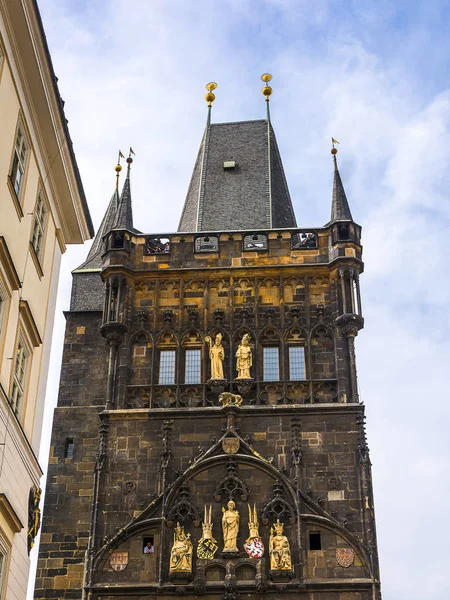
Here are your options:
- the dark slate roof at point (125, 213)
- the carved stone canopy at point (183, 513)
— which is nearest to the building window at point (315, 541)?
the carved stone canopy at point (183, 513)

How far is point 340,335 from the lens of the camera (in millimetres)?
22953

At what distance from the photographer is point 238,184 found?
28.6m

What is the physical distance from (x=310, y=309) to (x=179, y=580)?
670 centimetres

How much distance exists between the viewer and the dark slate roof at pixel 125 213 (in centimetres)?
2507

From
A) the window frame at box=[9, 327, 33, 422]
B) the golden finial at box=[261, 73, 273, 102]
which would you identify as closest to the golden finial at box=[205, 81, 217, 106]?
the golden finial at box=[261, 73, 273, 102]

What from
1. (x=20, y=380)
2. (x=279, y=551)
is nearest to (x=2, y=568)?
(x=20, y=380)

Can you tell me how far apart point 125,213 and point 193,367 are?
4.55 metres

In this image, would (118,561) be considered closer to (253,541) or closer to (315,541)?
(253,541)

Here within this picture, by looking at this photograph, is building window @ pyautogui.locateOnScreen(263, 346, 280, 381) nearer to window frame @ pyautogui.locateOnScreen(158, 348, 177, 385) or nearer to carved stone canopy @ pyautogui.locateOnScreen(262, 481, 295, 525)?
window frame @ pyautogui.locateOnScreen(158, 348, 177, 385)

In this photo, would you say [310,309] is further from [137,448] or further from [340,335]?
[137,448]

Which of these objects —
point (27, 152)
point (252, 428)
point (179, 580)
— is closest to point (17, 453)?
point (27, 152)

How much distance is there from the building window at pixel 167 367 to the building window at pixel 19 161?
30.9ft

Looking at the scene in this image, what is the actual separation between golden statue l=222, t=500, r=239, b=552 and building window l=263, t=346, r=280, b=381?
10.2ft

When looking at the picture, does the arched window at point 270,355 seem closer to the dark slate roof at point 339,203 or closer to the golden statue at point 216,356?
the golden statue at point 216,356
